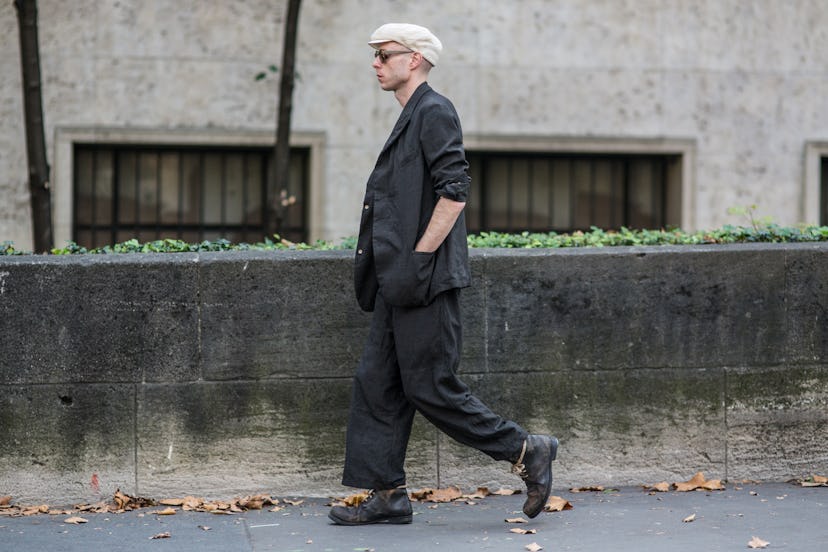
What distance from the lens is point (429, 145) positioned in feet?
17.9

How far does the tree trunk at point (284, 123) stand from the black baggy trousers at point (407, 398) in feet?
23.3

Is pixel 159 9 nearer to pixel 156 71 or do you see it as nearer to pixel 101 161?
pixel 156 71

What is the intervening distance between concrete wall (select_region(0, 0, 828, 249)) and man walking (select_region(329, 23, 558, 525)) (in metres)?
A: 8.48

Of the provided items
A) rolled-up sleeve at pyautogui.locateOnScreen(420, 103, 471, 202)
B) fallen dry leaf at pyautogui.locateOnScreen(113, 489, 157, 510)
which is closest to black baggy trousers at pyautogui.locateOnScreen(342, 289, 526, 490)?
rolled-up sleeve at pyautogui.locateOnScreen(420, 103, 471, 202)

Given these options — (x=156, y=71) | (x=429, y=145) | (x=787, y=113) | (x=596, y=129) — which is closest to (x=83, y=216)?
(x=156, y=71)

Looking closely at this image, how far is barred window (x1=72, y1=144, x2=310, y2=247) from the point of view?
46.6ft

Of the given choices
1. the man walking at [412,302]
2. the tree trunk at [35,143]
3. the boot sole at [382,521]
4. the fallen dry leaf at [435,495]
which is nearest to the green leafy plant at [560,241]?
the man walking at [412,302]

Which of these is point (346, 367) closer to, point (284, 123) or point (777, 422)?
point (777, 422)

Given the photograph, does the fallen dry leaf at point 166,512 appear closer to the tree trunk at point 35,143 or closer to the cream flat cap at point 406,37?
the cream flat cap at point 406,37

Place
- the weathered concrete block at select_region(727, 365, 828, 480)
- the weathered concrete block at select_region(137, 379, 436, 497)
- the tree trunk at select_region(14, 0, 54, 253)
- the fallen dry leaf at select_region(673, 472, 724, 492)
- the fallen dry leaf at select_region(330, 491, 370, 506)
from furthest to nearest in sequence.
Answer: the tree trunk at select_region(14, 0, 54, 253) → the weathered concrete block at select_region(727, 365, 828, 480) → the fallen dry leaf at select_region(673, 472, 724, 492) → the weathered concrete block at select_region(137, 379, 436, 497) → the fallen dry leaf at select_region(330, 491, 370, 506)

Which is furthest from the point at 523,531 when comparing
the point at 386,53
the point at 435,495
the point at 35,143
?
the point at 35,143

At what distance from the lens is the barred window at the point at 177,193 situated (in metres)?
14.2

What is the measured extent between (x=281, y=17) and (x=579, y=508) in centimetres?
890

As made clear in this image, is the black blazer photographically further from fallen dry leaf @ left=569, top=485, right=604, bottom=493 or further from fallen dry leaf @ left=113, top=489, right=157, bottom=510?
fallen dry leaf @ left=113, top=489, right=157, bottom=510
